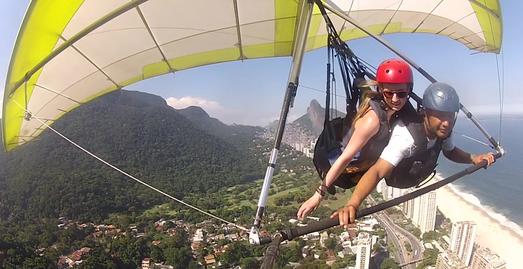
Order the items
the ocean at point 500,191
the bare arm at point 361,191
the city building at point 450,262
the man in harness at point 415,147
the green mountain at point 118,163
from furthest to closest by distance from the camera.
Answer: the ocean at point 500,191, the green mountain at point 118,163, the city building at point 450,262, the man in harness at point 415,147, the bare arm at point 361,191

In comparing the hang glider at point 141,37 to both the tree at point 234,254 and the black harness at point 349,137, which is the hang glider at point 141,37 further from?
the tree at point 234,254

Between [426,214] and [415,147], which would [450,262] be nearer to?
[426,214]

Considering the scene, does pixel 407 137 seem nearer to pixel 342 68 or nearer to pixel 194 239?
pixel 342 68

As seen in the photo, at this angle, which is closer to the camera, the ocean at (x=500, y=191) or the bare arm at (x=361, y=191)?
the bare arm at (x=361, y=191)

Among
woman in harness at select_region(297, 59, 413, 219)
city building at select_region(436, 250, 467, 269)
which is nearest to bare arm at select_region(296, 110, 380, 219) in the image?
woman in harness at select_region(297, 59, 413, 219)

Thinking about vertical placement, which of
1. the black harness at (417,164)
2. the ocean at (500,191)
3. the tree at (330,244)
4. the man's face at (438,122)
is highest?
the man's face at (438,122)

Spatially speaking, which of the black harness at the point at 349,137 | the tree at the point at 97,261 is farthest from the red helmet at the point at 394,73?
the tree at the point at 97,261
